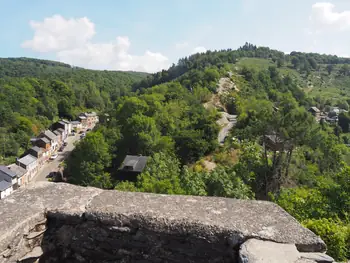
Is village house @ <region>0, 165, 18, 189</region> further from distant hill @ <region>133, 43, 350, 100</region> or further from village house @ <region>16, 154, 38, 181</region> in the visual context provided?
distant hill @ <region>133, 43, 350, 100</region>

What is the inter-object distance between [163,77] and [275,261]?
95.0 metres

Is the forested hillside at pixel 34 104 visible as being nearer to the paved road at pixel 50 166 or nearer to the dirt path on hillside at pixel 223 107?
the paved road at pixel 50 166

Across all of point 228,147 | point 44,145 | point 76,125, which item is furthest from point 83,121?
point 228,147

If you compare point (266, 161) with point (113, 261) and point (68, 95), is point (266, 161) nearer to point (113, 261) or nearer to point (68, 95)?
point (113, 261)

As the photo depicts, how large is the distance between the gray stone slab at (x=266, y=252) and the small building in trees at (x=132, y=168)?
23.5m

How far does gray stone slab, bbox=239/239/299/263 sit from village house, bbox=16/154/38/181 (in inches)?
1749

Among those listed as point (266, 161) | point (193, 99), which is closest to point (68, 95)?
point (193, 99)

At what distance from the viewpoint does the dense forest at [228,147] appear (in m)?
10.3

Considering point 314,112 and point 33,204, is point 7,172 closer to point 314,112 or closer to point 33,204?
point 33,204

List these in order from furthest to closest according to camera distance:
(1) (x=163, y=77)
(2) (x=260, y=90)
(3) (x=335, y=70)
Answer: (3) (x=335, y=70)
(1) (x=163, y=77)
(2) (x=260, y=90)

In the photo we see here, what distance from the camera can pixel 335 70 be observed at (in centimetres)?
11481

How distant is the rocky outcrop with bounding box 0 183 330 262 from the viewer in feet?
9.23

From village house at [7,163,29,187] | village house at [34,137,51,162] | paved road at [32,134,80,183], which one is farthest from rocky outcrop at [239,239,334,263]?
village house at [34,137,51,162]

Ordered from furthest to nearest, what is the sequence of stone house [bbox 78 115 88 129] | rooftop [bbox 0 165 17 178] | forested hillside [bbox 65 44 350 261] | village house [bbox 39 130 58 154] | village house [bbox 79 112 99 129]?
village house [bbox 79 112 99 129]
stone house [bbox 78 115 88 129]
village house [bbox 39 130 58 154]
rooftop [bbox 0 165 17 178]
forested hillside [bbox 65 44 350 261]
